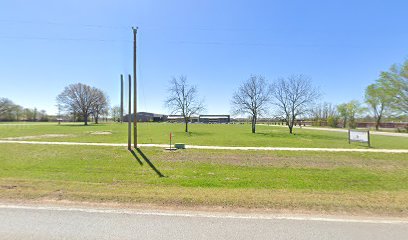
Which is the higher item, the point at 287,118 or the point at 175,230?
the point at 287,118

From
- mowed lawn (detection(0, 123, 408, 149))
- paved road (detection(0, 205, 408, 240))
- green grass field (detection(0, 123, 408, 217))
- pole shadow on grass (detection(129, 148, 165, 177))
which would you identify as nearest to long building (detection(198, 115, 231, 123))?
mowed lawn (detection(0, 123, 408, 149))

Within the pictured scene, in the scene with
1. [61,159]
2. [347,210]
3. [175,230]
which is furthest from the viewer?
[61,159]

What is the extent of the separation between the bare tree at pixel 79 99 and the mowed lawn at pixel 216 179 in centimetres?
Result: 6433

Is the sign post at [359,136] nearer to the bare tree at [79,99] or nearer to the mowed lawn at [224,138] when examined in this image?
the mowed lawn at [224,138]

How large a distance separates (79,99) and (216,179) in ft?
251

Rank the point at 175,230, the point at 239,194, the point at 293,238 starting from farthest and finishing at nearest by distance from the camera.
A: the point at 239,194, the point at 175,230, the point at 293,238

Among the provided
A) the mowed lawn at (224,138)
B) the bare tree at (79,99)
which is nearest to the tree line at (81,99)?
the bare tree at (79,99)

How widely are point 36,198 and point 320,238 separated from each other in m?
6.36

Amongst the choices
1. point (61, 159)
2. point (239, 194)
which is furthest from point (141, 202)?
point (61, 159)

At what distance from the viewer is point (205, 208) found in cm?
515

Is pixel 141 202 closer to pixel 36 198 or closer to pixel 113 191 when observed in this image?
pixel 113 191

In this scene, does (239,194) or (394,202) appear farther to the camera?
(239,194)

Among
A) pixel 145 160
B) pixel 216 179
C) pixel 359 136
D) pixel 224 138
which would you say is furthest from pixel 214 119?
pixel 216 179

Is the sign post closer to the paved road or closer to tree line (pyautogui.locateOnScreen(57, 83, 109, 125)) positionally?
the paved road
